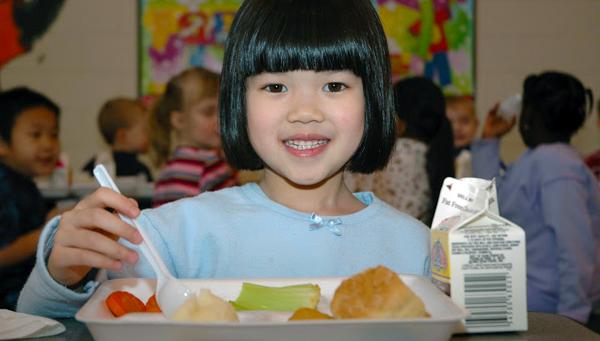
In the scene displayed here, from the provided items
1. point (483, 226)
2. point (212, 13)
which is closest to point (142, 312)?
point (483, 226)

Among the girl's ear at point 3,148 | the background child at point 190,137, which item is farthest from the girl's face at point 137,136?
the girl's ear at point 3,148

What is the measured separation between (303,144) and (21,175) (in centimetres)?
198

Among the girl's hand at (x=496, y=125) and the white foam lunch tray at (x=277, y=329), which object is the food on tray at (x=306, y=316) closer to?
the white foam lunch tray at (x=277, y=329)

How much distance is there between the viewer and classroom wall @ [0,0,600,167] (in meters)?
4.86

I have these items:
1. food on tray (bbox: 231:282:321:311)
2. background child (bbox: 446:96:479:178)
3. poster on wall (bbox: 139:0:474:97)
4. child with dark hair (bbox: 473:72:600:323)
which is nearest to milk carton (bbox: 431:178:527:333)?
food on tray (bbox: 231:282:321:311)

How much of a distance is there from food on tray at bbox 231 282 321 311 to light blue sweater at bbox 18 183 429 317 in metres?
0.33

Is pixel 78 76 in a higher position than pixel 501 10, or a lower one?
lower

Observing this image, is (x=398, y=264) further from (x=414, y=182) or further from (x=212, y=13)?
(x=212, y=13)

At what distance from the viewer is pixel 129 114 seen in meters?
4.25

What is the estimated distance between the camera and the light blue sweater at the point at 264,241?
1.11 metres

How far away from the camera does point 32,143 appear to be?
11.0 ft

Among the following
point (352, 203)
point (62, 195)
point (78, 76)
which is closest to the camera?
point (352, 203)

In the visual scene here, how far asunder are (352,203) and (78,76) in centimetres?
391

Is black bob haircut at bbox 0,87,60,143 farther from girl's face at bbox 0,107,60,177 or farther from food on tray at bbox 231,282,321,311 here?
food on tray at bbox 231,282,321,311
